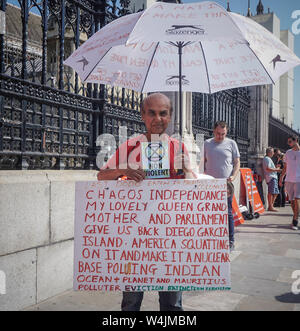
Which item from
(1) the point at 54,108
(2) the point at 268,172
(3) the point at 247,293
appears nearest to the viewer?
(3) the point at 247,293

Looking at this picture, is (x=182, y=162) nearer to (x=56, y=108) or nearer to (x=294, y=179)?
(x=56, y=108)

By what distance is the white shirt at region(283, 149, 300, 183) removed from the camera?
755cm

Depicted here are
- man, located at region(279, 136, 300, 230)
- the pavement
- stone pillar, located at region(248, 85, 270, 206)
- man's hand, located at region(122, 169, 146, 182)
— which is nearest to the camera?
man's hand, located at region(122, 169, 146, 182)

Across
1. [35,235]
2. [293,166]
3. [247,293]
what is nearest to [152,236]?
[35,235]

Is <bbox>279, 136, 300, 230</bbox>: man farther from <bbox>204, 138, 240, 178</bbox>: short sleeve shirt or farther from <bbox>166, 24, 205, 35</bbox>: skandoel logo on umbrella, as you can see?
<bbox>166, 24, 205, 35</bbox>: skandoel logo on umbrella

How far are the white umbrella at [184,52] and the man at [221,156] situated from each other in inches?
86.9

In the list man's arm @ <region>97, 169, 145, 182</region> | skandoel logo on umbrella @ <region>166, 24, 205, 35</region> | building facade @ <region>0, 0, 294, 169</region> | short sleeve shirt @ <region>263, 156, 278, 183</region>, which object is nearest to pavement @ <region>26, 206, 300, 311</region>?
building facade @ <region>0, 0, 294, 169</region>

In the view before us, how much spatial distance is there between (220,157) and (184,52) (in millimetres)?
2545

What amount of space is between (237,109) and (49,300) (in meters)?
8.98

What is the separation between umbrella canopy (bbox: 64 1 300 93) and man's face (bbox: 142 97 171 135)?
48cm

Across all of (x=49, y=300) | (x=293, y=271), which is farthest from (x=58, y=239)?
(x=293, y=271)

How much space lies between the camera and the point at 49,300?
3.59 metres

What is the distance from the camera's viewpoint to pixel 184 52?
3426mm
